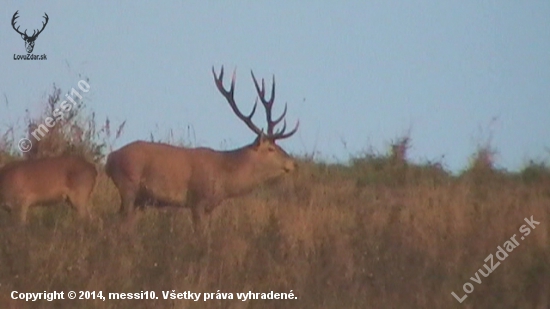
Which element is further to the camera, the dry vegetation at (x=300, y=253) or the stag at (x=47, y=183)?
the stag at (x=47, y=183)

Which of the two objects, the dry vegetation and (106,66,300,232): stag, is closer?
the dry vegetation

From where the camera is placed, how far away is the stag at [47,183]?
41.2ft

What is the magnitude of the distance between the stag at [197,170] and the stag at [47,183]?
397mm

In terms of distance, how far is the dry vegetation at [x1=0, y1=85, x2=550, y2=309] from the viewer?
1016 cm

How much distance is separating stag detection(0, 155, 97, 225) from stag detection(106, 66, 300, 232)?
40 centimetres

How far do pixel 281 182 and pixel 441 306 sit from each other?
5.91m

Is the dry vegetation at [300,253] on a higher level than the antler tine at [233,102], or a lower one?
lower

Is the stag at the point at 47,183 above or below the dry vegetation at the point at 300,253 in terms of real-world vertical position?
above

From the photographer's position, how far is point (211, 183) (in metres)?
13.7

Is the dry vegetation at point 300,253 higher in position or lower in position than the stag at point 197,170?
lower

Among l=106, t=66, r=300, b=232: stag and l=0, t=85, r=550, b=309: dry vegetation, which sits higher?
l=106, t=66, r=300, b=232: stag

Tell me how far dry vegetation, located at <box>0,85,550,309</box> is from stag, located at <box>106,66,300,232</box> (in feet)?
0.91

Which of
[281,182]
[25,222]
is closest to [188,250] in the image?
[25,222]

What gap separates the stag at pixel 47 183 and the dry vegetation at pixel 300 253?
0.20 metres
